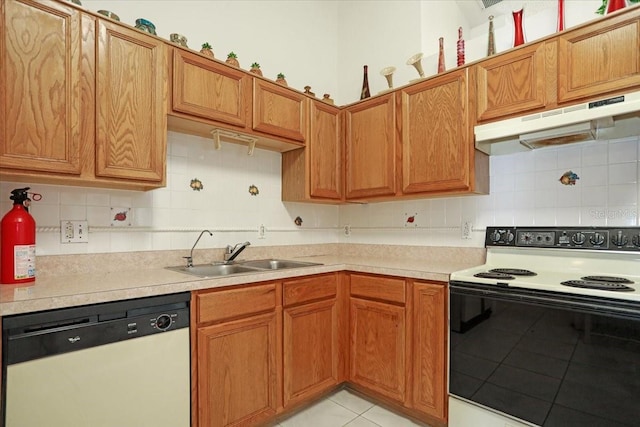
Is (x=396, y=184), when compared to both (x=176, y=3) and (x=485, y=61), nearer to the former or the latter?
(x=485, y=61)

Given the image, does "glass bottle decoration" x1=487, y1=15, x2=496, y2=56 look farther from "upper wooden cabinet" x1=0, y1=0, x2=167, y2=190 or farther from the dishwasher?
the dishwasher

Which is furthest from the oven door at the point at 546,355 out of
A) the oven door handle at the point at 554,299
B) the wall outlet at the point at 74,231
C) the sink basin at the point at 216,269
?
the wall outlet at the point at 74,231

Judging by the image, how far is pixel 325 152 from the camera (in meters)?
2.57

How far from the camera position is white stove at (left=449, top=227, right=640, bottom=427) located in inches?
50.3

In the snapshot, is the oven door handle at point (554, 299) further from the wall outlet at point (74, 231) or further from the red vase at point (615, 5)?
the wall outlet at point (74, 231)

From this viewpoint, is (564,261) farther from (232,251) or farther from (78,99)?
(78,99)

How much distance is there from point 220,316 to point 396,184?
1.44 meters

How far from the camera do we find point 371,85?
2943 mm

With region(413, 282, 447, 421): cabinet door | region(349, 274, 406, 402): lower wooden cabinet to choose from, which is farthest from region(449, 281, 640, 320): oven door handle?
region(349, 274, 406, 402): lower wooden cabinet

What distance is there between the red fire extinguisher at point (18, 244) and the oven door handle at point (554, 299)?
199 centimetres

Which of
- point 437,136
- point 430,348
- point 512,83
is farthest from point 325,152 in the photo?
point 430,348

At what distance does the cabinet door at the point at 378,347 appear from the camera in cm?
195

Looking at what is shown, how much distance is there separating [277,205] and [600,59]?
2.09 meters

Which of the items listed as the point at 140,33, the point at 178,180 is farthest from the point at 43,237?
the point at 140,33
